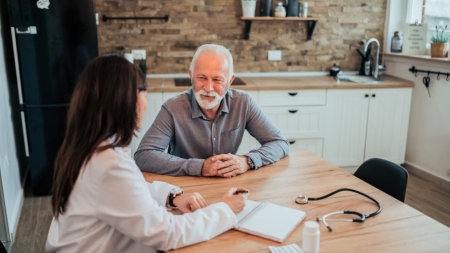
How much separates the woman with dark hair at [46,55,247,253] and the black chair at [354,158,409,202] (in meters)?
0.95

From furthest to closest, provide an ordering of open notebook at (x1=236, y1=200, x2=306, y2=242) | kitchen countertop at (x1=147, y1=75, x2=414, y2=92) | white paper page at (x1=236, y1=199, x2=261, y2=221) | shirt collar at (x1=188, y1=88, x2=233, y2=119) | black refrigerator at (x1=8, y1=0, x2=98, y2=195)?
kitchen countertop at (x1=147, y1=75, x2=414, y2=92), black refrigerator at (x1=8, y1=0, x2=98, y2=195), shirt collar at (x1=188, y1=88, x2=233, y2=119), white paper page at (x1=236, y1=199, x2=261, y2=221), open notebook at (x1=236, y1=200, x2=306, y2=242)

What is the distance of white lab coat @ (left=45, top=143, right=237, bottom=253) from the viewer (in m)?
1.14

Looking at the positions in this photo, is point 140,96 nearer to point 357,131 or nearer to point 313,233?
point 313,233

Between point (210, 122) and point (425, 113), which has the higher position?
point (210, 122)

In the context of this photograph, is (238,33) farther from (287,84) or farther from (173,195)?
(173,195)

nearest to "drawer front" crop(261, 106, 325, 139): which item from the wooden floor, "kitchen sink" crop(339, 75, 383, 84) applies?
"kitchen sink" crop(339, 75, 383, 84)

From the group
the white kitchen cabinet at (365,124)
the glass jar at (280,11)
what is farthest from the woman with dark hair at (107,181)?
the glass jar at (280,11)

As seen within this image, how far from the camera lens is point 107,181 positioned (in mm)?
1136

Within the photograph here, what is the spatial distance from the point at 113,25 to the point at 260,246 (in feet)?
10.1

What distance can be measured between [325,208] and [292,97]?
7.23 ft

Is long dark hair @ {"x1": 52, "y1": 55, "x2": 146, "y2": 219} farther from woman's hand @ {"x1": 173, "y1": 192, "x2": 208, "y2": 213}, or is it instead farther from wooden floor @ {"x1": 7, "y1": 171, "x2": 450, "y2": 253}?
wooden floor @ {"x1": 7, "y1": 171, "x2": 450, "y2": 253}

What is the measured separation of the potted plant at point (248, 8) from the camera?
3760mm

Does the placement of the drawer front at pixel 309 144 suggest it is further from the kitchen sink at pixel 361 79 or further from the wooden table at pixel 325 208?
the wooden table at pixel 325 208

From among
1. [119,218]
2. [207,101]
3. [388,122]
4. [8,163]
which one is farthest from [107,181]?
[388,122]
